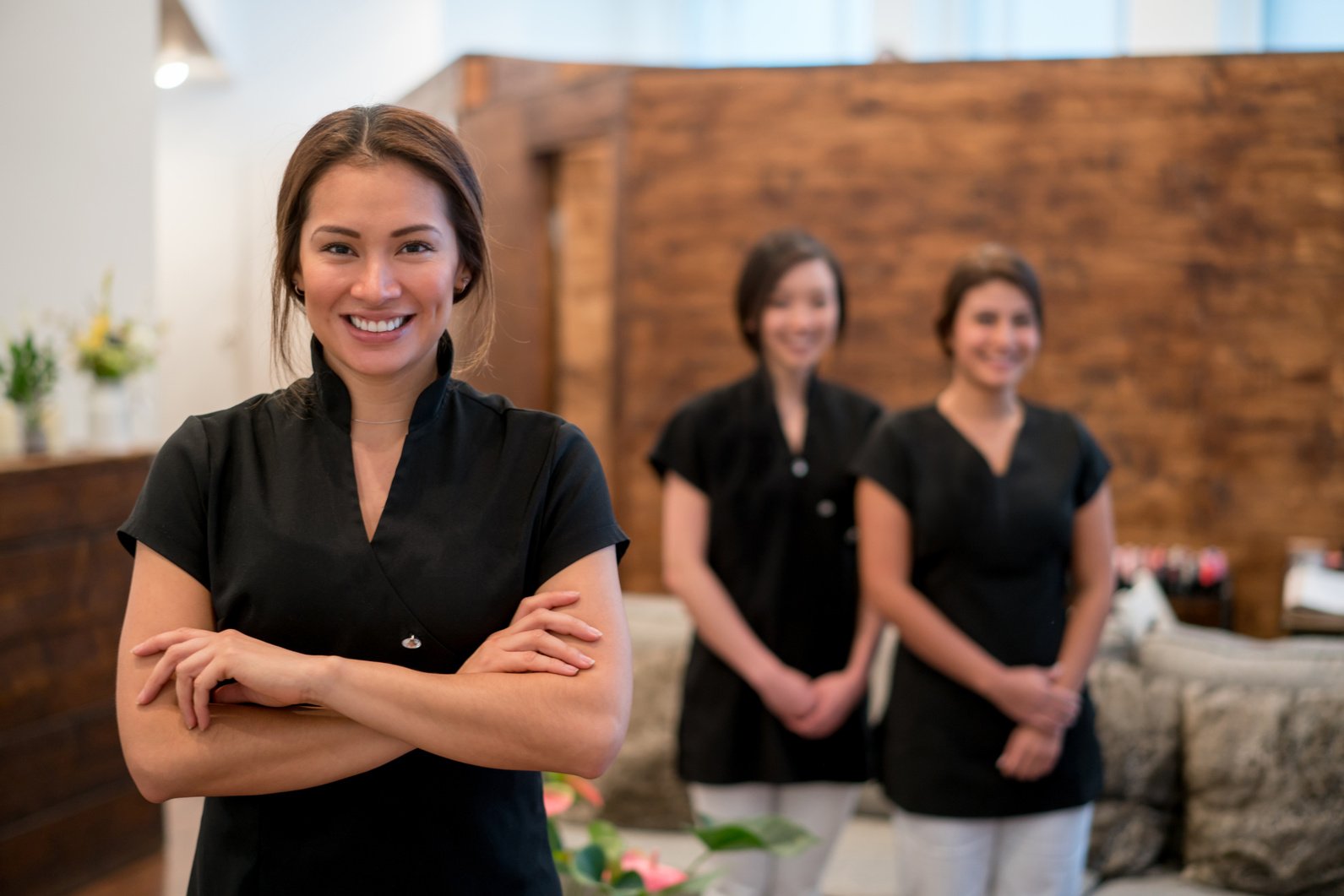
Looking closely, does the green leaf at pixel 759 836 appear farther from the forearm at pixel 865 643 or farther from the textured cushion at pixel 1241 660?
the textured cushion at pixel 1241 660

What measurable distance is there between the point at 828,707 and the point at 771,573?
0.25 m

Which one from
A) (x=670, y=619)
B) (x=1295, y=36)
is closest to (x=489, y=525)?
(x=670, y=619)

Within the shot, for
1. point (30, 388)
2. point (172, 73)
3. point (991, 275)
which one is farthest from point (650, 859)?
point (172, 73)

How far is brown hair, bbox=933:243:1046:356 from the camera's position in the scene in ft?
6.85

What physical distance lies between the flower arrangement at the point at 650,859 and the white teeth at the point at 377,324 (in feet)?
1.97

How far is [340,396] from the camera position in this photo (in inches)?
45.3

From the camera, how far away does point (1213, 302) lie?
4.20 metres

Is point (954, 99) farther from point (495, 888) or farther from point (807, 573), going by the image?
point (495, 888)

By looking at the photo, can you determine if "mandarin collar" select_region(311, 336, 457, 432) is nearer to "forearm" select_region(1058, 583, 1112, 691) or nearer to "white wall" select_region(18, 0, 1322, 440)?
"forearm" select_region(1058, 583, 1112, 691)

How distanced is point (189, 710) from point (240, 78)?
4.63 metres

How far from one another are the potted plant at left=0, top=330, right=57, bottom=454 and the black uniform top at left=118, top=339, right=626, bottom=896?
2726mm

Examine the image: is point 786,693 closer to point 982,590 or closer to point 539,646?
point 982,590

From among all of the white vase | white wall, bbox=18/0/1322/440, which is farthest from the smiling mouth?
the white vase

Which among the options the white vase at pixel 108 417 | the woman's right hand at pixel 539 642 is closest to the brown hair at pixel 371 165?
the woman's right hand at pixel 539 642
